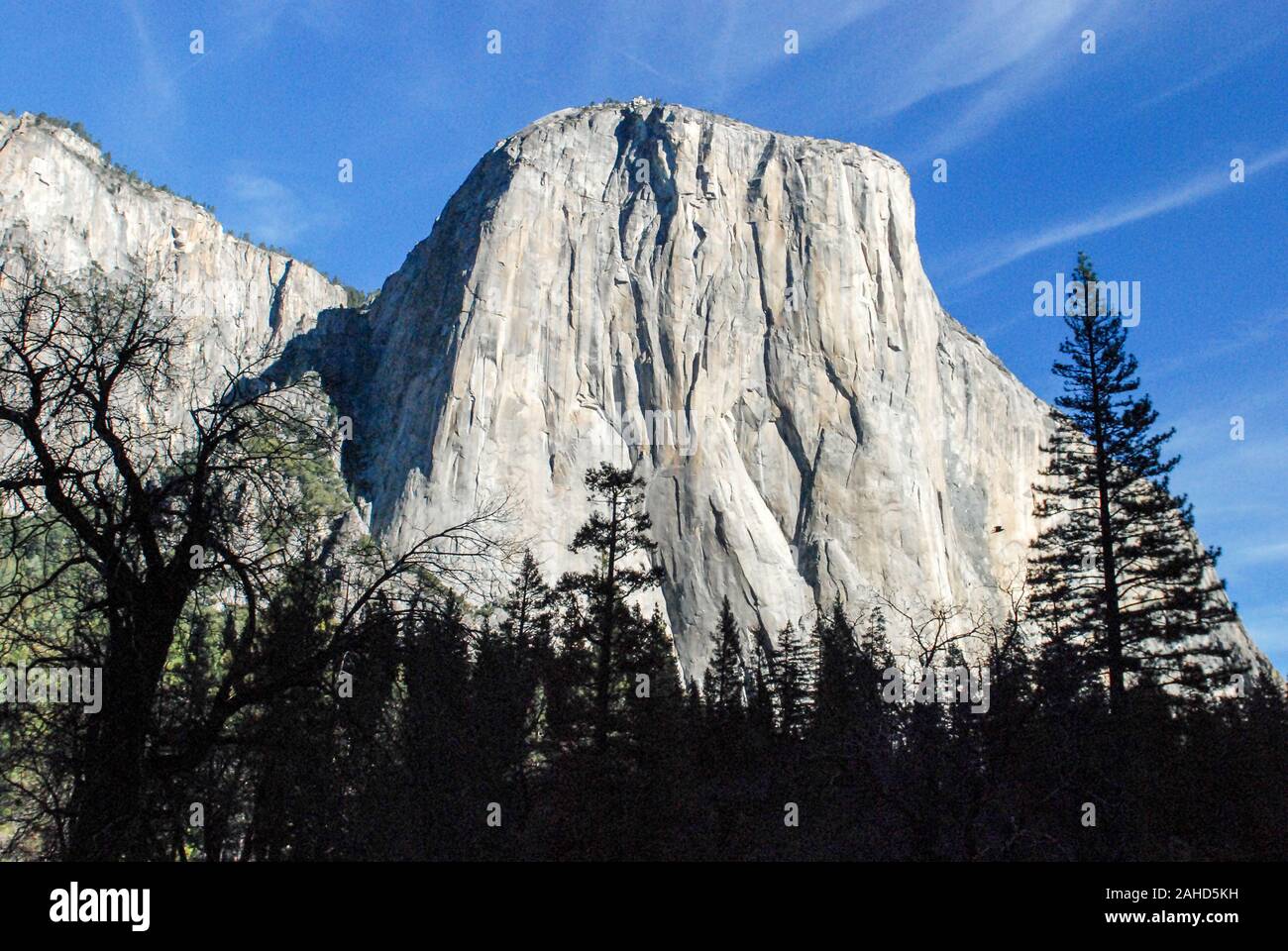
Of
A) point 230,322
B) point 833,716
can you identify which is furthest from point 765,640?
point 230,322

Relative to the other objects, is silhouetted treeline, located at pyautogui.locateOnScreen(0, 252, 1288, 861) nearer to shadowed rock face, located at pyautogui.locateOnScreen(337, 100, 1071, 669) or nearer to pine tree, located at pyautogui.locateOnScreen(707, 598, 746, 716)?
pine tree, located at pyautogui.locateOnScreen(707, 598, 746, 716)

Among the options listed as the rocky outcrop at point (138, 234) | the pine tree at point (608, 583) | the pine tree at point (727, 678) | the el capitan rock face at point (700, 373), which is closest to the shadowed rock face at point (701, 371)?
the el capitan rock face at point (700, 373)

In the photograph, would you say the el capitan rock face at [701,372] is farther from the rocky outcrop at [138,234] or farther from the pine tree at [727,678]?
the pine tree at [727,678]

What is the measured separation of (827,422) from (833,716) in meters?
58.7

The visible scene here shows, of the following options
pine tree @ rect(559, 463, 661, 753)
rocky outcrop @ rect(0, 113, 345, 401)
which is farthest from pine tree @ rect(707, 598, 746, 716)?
rocky outcrop @ rect(0, 113, 345, 401)

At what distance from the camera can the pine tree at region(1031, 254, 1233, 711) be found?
76.6 feet

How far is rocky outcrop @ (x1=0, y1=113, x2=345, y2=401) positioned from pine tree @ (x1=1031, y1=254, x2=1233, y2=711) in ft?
266

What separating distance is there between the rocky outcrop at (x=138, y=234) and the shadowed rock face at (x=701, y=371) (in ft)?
88.8

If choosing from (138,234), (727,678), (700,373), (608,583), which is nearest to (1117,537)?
(608,583)

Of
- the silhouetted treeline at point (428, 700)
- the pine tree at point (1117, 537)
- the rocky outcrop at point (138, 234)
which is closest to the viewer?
the silhouetted treeline at point (428, 700)

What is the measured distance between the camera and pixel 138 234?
387ft

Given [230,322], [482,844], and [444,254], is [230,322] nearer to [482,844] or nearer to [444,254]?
[444,254]

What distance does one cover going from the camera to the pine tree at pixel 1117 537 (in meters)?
23.4

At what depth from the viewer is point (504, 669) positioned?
932 inches
